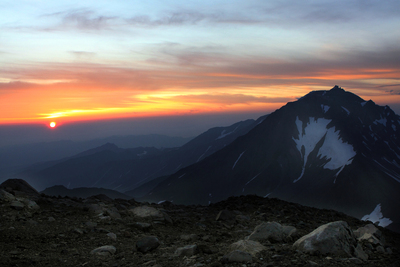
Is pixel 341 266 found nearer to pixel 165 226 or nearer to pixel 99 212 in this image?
pixel 165 226

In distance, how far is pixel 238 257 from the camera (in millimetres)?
8227

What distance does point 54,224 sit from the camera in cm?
1220

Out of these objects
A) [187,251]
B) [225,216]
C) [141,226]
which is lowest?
[225,216]

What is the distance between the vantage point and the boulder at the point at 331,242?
892 centimetres

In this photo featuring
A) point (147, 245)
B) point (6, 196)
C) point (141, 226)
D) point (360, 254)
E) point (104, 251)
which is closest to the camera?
point (360, 254)

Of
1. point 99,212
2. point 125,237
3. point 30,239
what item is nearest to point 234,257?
point 125,237

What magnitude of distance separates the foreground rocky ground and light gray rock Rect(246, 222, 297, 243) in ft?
0.12

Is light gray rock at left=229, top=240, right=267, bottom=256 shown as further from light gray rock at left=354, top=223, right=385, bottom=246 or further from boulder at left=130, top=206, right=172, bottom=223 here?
boulder at left=130, top=206, right=172, bottom=223

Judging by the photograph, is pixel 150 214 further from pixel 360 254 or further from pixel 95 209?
pixel 360 254

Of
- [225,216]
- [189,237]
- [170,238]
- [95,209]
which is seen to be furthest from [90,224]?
[225,216]

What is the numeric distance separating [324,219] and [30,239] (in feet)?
46.6

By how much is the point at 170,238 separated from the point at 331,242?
19.5 ft

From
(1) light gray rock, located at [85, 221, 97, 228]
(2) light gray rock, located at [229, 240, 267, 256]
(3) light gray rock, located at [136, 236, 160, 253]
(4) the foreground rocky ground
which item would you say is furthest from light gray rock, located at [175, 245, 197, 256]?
(1) light gray rock, located at [85, 221, 97, 228]

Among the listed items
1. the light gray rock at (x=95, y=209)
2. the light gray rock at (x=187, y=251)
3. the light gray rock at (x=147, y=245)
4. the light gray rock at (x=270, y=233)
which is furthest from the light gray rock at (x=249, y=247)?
the light gray rock at (x=95, y=209)
